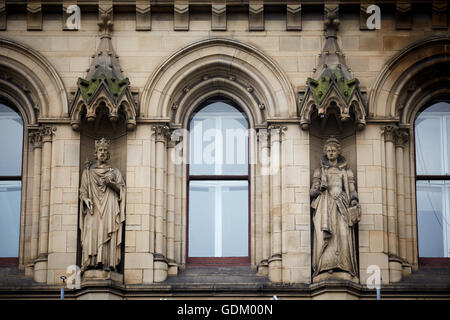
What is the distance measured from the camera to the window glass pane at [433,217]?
28141 millimetres

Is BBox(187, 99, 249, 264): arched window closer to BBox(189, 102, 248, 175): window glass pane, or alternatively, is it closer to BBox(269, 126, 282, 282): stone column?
BBox(189, 102, 248, 175): window glass pane

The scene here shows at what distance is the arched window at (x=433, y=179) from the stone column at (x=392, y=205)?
0.84 m

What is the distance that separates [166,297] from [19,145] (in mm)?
4683

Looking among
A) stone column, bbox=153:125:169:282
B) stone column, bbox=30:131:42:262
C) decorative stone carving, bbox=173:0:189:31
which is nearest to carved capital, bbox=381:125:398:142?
stone column, bbox=153:125:169:282

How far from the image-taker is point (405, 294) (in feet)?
87.6

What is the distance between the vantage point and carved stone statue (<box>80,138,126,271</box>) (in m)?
26.9

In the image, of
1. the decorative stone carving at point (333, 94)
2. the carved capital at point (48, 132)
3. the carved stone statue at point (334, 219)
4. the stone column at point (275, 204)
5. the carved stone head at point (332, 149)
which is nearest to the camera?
the carved stone statue at point (334, 219)

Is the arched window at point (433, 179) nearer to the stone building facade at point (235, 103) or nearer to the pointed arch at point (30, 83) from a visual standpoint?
the stone building facade at point (235, 103)

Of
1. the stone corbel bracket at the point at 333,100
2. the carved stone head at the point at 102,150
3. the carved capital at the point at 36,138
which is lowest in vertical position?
the carved stone head at the point at 102,150

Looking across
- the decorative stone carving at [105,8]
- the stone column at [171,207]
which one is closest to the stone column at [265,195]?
the stone column at [171,207]

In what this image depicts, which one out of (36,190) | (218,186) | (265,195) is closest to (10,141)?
(36,190)

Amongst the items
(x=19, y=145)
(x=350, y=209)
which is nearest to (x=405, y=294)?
(x=350, y=209)

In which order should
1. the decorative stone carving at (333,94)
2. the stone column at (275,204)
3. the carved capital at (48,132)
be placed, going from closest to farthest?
the stone column at (275,204), the decorative stone carving at (333,94), the carved capital at (48,132)

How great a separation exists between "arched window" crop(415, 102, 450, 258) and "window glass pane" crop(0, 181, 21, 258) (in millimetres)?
8009
